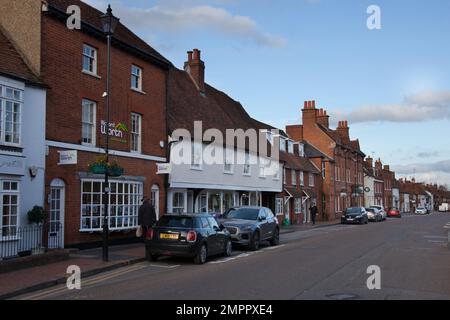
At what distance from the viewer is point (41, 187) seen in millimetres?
16578

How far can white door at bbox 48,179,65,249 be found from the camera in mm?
17391

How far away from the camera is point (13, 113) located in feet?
51.8

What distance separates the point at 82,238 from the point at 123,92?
6394mm

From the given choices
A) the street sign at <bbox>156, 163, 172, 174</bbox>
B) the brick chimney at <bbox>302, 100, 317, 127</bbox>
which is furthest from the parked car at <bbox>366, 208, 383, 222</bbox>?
the street sign at <bbox>156, 163, 172, 174</bbox>

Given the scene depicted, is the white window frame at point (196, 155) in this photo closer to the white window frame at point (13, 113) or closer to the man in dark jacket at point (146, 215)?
the man in dark jacket at point (146, 215)

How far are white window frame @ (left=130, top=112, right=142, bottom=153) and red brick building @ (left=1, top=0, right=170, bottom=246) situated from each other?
0.04m

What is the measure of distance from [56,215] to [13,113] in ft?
12.8

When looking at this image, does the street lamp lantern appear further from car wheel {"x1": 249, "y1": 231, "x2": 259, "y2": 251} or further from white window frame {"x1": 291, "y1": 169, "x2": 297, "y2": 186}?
white window frame {"x1": 291, "y1": 169, "x2": 297, "y2": 186}

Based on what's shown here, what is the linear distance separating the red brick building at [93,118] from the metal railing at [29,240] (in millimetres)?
507

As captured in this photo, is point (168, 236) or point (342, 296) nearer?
point (342, 296)

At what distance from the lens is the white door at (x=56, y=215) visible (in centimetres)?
1739

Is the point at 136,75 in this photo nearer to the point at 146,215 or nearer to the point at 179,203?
the point at 146,215

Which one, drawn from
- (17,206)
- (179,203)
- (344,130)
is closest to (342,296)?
(17,206)

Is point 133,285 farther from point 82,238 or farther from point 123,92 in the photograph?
point 123,92
